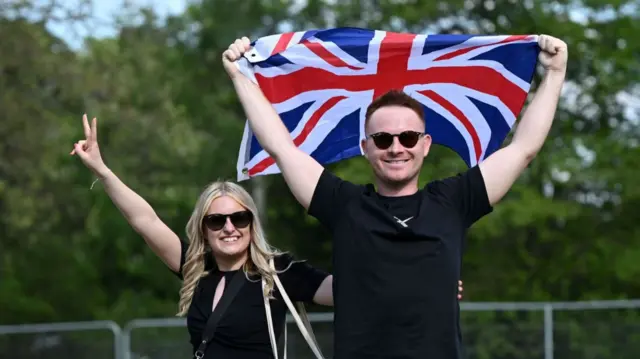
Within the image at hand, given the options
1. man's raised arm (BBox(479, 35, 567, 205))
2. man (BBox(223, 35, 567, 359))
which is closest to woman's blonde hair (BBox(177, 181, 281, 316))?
man (BBox(223, 35, 567, 359))

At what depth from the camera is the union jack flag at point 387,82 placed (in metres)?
4.58

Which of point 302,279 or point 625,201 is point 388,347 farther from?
point 625,201

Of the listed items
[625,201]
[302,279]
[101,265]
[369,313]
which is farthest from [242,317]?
[101,265]

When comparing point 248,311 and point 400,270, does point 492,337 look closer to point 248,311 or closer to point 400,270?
point 248,311

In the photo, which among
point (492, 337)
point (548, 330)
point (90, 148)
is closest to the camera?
point (90, 148)

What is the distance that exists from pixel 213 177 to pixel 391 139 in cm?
2308

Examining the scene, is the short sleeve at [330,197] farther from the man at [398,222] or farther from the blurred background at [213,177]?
the blurred background at [213,177]

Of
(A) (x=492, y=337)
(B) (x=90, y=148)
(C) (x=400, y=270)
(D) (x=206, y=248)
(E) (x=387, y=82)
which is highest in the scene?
(A) (x=492, y=337)

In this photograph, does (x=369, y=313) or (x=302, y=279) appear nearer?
(x=369, y=313)

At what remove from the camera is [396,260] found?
337 cm

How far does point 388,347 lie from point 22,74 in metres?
A: 17.6

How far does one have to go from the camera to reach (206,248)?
4977 millimetres

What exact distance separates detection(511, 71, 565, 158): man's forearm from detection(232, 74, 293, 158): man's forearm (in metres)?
0.74

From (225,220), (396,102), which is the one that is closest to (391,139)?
(396,102)
